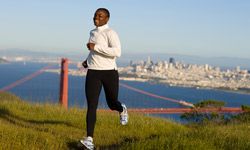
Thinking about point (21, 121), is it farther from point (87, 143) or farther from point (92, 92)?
point (87, 143)

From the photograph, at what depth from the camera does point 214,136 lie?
5.84 metres

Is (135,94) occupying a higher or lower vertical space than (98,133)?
lower

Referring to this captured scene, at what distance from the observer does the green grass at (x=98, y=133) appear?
5.20 meters

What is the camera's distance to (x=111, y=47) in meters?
5.67

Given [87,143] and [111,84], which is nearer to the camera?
[87,143]

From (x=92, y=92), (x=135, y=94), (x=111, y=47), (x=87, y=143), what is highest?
(x=111, y=47)

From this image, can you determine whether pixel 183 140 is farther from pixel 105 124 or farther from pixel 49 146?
pixel 105 124

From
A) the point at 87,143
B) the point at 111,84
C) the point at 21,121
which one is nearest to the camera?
the point at 87,143

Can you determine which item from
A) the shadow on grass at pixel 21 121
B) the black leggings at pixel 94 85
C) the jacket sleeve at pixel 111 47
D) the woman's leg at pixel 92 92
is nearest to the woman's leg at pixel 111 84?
the black leggings at pixel 94 85

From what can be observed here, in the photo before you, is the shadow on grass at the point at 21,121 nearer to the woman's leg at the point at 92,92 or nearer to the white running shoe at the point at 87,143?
the woman's leg at the point at 92,92

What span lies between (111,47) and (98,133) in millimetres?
1718

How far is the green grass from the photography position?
5203mm

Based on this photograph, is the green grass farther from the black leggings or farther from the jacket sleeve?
the jacket sleeve

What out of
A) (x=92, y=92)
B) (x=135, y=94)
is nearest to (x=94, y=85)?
(x=92, y=92)
